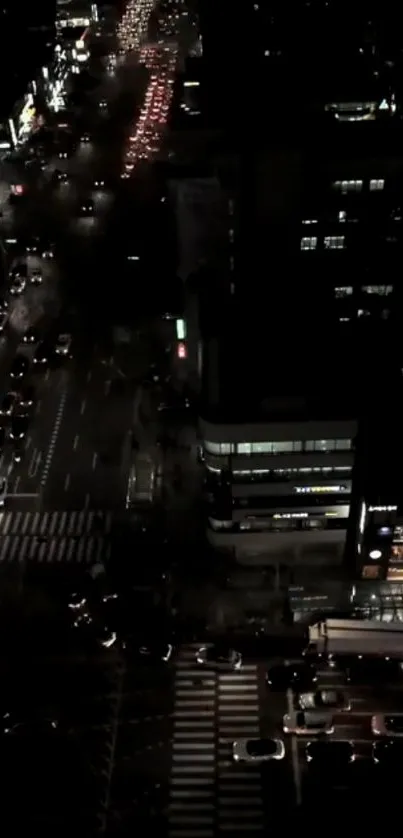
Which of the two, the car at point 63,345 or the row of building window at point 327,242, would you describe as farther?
the car at point 63,345

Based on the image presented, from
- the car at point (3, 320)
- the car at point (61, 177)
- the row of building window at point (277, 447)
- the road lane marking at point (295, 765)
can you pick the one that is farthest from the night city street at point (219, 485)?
the car at point (61, 177)

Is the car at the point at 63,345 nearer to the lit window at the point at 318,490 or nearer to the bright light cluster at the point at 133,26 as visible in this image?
the lit window at the point at 318,490

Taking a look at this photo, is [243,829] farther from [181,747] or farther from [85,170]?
[85,170]

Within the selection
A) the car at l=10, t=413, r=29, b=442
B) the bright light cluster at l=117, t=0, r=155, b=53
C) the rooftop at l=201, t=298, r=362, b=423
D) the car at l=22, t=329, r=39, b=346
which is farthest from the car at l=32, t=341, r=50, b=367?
the bright light cluster at l=117, t=0, r=155, b=53

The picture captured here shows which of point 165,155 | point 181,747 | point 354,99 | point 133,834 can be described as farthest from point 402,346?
point 165,155

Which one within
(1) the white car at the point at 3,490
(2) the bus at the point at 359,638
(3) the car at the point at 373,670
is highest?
(1) the white car at the point at 3,490
